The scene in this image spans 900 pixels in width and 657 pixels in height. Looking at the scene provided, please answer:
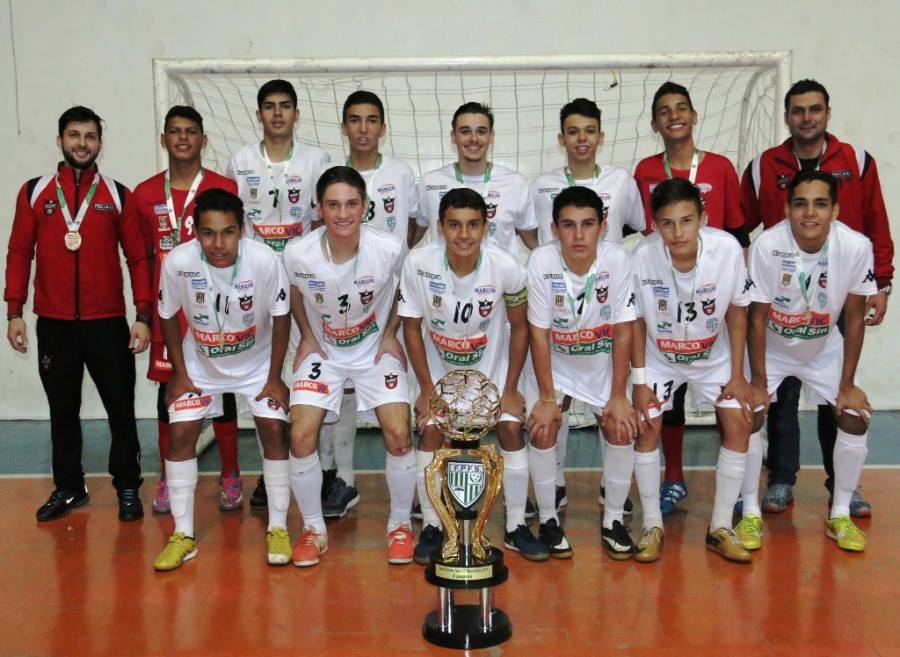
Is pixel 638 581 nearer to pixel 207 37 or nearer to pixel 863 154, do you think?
pixel 863 154

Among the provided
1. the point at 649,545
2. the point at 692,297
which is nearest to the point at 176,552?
Answer: the point at 649,545

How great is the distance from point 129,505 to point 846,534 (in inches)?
124

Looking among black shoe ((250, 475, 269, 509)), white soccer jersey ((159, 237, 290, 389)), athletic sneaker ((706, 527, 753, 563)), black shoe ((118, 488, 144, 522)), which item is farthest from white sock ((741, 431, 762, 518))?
black shoe ((118, 488, 144, 522))

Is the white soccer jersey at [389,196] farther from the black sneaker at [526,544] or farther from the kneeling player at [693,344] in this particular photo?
the black sneaker at [526,544]

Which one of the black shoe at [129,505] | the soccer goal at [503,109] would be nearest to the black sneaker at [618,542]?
the black shoe at [129,505]

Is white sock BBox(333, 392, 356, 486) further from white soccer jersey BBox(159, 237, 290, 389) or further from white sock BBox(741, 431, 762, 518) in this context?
white sock BBox(741, 431, 762, 518)

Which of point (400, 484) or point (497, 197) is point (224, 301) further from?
point (497, 197)

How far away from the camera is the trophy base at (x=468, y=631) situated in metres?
2.85

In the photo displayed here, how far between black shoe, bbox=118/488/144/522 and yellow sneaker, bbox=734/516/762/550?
2670 millimetres

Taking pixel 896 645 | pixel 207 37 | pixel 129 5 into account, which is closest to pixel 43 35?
pixel 129 5

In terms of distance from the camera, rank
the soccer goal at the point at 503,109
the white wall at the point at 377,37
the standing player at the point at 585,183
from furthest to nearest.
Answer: the white wall at the point at 377,37 → the soccer goal at the point at 503,109 → the standing player at the point at 585,183

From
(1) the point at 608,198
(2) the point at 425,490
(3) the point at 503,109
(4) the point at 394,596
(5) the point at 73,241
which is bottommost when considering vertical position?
(4) the point at 394,596

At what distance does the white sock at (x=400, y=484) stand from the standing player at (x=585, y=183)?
2.24ft

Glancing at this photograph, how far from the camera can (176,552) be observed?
11.8 feet
